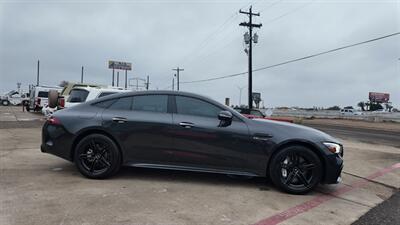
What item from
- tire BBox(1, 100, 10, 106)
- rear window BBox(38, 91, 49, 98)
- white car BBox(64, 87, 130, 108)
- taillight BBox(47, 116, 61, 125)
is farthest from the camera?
tire BBox(1, 100, 10, 106)

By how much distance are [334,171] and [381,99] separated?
115110 mm

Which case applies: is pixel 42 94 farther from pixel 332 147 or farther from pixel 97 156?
pixel 332 147

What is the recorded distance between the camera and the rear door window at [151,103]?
6414mm

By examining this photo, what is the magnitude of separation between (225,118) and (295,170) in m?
1.30

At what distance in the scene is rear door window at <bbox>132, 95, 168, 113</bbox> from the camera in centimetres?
641

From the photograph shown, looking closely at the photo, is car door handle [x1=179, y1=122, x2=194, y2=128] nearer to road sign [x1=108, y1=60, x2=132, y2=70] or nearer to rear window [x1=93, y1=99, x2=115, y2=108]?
rear window [x1=93, y1=99, x2=115, y2=108]

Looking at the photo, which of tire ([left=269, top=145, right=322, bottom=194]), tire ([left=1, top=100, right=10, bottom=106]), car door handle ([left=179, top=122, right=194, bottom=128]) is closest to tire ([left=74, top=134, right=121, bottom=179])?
car door handle ([left=179, top=122, right=194, bottom=128])

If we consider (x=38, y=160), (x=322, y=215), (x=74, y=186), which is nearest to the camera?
(x=322, y=215)

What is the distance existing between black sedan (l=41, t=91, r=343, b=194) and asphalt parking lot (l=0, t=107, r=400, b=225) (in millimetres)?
274

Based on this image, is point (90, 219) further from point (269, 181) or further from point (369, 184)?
point (369, 184)

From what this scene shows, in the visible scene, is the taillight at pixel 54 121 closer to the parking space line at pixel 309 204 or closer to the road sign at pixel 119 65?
the parking space line at pixel 309 204

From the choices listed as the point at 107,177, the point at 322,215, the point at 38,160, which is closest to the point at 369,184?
the point at 322,215

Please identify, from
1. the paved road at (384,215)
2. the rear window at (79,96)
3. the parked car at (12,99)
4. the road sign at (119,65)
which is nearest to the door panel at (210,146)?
the paved road at (384,215)

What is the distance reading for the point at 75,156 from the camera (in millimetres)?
6277
